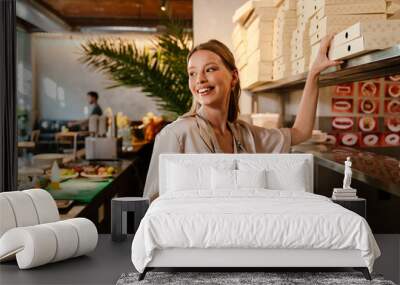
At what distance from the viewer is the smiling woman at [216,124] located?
14.2ft

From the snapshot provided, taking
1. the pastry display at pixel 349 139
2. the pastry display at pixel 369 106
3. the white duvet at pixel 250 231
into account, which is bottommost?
the white duvet at pixel 250 231

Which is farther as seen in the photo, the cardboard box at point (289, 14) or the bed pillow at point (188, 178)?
the cardboard box at point (289, 14)

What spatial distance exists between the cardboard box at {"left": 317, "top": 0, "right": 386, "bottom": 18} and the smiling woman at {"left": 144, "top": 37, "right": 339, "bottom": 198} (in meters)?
0.55

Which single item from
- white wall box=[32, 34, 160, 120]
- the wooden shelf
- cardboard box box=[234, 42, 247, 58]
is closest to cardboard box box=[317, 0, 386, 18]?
the wooden shelf

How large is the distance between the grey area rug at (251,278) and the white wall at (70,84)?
1037 centimetres

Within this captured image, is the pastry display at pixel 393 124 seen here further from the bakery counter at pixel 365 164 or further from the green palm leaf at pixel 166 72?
the green palm leaf at pixel 166 72

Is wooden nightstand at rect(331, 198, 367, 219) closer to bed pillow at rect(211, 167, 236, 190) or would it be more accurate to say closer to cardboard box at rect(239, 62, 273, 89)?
bed pillow at rect(211, 167, 236, 190)

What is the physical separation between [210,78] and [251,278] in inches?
66.2

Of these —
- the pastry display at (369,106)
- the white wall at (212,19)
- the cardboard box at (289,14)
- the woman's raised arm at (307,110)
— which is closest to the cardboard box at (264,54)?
the cardboard box at (289,14)

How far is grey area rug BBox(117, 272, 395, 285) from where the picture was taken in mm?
3049

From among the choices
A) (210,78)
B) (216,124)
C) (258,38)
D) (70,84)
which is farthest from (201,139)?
(70,84)

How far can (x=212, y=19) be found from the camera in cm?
739

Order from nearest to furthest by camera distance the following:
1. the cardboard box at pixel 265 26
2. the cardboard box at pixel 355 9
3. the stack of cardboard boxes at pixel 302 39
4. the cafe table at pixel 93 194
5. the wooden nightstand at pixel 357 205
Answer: the cardboard box at pixel 355 9
the wooden nightstand at pixel 357 205
the stack of cardboard boxes at pixel 302 39
the cafe table at pixel 93 194
the cardboard box at pixel 265 26

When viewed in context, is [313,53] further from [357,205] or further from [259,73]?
[259,73]
